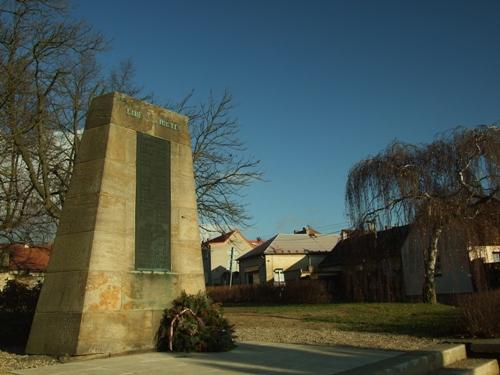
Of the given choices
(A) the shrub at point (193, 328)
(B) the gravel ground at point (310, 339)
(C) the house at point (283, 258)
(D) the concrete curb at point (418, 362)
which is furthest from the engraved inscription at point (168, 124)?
(C) the house at point (283, 258)

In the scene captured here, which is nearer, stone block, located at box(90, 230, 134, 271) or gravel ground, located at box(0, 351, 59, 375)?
gravel ground, located at box(0, 351, 59, 375)

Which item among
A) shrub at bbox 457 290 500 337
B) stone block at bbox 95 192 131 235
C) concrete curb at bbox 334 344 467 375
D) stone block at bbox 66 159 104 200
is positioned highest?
stone block at bbox 66 159 104 200

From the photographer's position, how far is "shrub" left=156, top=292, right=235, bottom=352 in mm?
7758

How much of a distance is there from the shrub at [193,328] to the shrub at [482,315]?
16.1ft

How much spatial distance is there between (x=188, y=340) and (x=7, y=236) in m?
11.4

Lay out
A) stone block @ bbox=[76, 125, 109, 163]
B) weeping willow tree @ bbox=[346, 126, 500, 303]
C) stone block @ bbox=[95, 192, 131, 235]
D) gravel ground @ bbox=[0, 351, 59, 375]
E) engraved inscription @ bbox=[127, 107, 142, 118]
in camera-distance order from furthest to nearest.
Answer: weeping willow tree @ bbox=[346, 126, 500, 303] < engraved inscription @ bbox=[127, 107, 142, 118] < stone block @ bbox=[76, 125, 109, 163] < stone block @ bbox=[95, 192, 131, 235] < gravel ground @ bbox=[0, 351, 59, 375]

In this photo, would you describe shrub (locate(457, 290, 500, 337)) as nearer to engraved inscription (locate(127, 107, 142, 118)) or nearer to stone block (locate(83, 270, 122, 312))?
stone block (locate(83, 270, 122, 312))

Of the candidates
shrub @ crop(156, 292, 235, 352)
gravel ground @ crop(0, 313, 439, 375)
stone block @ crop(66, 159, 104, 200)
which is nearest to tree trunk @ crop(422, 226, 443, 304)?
gravel ground @ crop(0, 313, 439, 375)

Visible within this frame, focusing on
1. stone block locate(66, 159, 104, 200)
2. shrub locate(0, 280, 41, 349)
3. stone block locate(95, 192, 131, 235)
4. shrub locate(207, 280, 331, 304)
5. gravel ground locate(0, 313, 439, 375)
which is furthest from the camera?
shrub locate(207, 280, 331, 304)

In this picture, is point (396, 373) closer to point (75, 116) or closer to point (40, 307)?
point (40, 307)

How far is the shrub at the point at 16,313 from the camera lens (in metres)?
9.62

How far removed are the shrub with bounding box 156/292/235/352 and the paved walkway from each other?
25cm

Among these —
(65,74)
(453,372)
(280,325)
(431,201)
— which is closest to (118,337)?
(453,372)

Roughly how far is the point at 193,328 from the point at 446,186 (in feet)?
51.5
